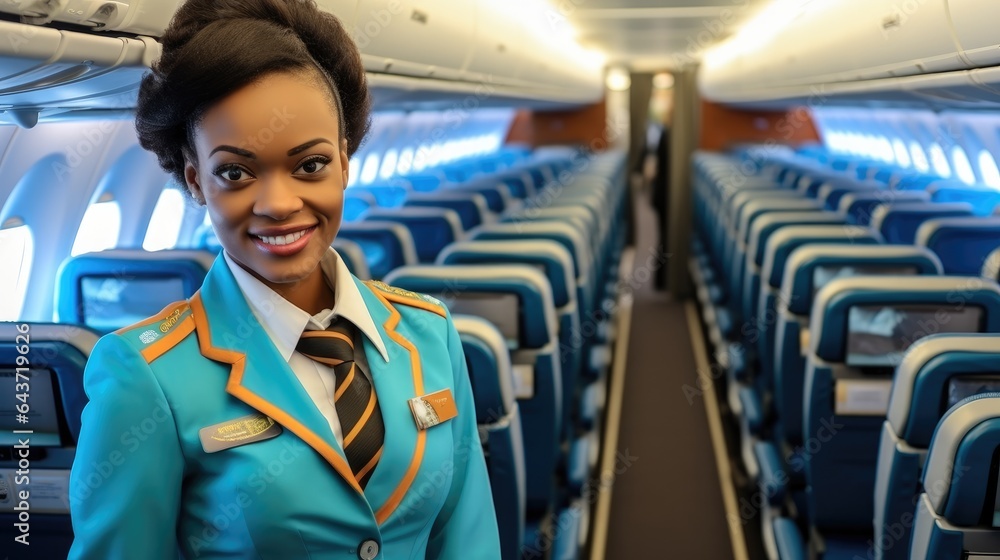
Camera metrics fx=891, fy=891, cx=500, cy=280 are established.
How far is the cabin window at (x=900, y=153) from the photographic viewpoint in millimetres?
13586

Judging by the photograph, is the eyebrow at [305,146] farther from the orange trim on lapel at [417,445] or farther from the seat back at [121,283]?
the seat back at [121,283]

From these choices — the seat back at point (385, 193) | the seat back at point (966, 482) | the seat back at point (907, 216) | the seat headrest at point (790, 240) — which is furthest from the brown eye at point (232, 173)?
the seat back at point (385, 193)

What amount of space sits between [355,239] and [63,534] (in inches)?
95.5

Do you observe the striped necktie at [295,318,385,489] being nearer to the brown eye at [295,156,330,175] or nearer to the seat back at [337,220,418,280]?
the brown eye at [295,156,330,175]

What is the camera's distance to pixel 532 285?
10.7ft

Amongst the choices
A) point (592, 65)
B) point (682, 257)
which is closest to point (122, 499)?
point (682, 257)

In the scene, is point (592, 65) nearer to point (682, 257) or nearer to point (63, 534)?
point (682, 257)

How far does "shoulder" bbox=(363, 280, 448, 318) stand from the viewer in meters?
1.61

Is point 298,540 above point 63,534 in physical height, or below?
above

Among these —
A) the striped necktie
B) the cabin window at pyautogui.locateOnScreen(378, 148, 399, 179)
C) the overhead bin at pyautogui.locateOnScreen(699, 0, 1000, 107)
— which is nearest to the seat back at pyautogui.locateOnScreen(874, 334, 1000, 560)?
the overhead bin at pyautogui.locateOnScreen(699, 0, 1000, 107)

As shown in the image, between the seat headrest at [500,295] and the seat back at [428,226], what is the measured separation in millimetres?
1857

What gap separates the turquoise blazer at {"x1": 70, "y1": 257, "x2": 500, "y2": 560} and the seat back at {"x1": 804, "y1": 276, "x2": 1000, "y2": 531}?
2.07 metres

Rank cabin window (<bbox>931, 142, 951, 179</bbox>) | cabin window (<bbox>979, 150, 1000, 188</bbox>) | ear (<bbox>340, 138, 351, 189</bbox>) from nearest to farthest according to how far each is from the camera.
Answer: ear (<bbox>340, 138, 351, 189</bbox>) < cabin window (<bbox>979, 150, 1000, 188</bbox>) < cabin window (<bbox>931, 142, 951, 179</bbox>)

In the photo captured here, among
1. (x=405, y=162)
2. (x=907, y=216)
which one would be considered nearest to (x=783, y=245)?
(x=907, y=216)
